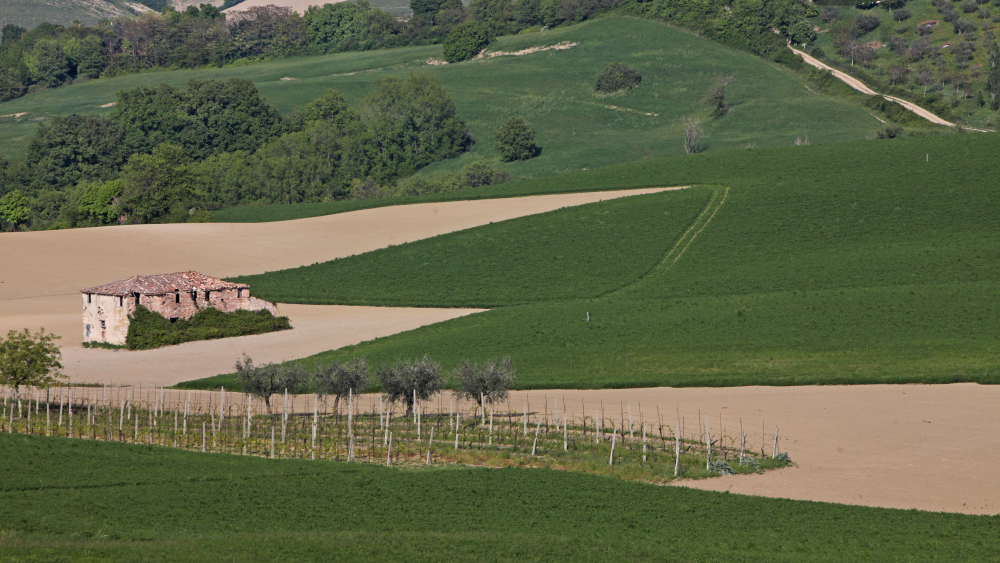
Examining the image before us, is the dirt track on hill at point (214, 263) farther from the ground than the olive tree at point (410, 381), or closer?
farther from the ground

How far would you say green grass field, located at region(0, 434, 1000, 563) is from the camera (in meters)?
28.9

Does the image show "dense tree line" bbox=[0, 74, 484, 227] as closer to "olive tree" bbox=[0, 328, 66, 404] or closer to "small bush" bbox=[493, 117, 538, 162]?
"small bush" bbox=[493, 117, 538, 162]

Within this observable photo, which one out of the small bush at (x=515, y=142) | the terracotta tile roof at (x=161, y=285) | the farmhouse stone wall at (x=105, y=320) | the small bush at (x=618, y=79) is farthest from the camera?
the small bush at (x=618, y=79)

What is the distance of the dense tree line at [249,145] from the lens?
6432 inches

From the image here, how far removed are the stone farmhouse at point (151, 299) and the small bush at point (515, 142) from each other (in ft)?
310

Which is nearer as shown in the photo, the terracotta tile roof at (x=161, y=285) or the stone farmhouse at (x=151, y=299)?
the stone farmhouse at (x=151, y=299)

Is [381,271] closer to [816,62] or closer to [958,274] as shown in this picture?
[958,274]

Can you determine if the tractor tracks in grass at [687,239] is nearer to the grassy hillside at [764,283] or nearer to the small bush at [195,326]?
the grassy hillside at [764,283]

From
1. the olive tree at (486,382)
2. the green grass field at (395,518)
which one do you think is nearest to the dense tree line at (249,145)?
the olive tree at (486,382)

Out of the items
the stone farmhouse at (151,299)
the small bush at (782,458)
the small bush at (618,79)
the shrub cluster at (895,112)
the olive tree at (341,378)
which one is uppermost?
the small bush at (618,79)

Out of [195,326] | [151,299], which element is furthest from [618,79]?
[151,299]

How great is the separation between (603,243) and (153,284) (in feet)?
137

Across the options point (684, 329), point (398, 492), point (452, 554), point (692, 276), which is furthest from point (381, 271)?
point (452, 554)

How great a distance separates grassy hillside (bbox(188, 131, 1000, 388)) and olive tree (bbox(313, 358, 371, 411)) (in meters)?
8.80
